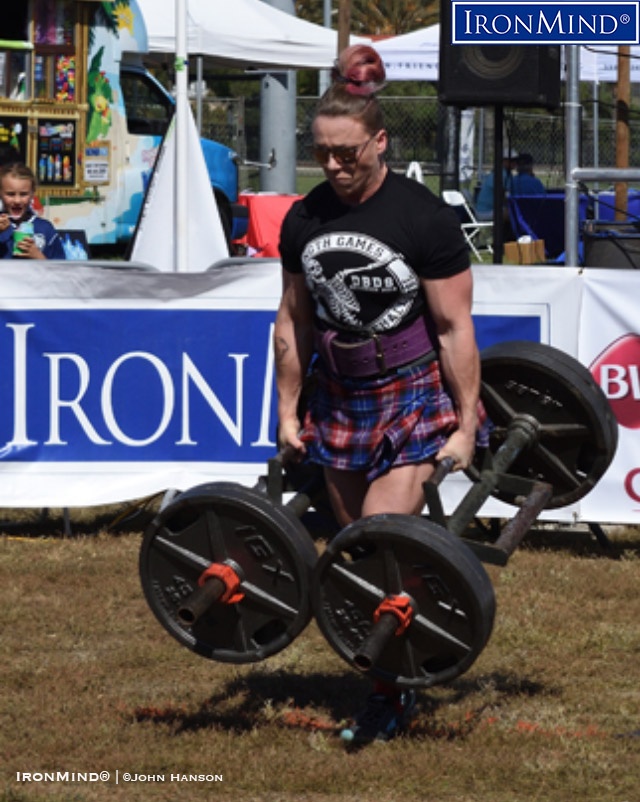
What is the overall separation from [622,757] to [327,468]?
128 cm

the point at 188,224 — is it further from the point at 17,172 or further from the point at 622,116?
the point at 622,116

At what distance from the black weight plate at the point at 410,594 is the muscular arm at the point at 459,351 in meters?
0.42

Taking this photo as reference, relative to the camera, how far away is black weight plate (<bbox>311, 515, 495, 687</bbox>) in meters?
4.43

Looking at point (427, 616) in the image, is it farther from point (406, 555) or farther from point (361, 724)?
point (361, 724)

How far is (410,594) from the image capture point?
455 centimetres

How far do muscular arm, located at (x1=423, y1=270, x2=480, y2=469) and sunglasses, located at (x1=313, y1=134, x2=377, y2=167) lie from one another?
427 mm

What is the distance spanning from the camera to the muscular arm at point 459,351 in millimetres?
4691

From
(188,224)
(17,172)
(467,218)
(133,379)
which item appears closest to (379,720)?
(133,379)

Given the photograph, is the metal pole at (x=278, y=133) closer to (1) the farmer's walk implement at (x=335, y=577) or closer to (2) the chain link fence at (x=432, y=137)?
(2) the chain link fence at (x=432, y=137)

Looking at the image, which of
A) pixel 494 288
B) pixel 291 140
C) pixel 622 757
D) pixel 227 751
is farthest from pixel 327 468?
A: pixel 291 140

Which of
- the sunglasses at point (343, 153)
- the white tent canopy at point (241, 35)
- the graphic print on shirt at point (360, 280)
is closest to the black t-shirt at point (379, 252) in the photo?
the graphic print on shirt at point (360, 280)

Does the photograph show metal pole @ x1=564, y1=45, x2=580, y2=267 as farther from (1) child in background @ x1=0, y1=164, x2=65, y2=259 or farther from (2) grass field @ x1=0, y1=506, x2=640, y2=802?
(1) child in background @ x1=0, y1=164, x2=65, y2=259

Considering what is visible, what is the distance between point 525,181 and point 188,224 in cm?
1086

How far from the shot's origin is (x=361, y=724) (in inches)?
196
